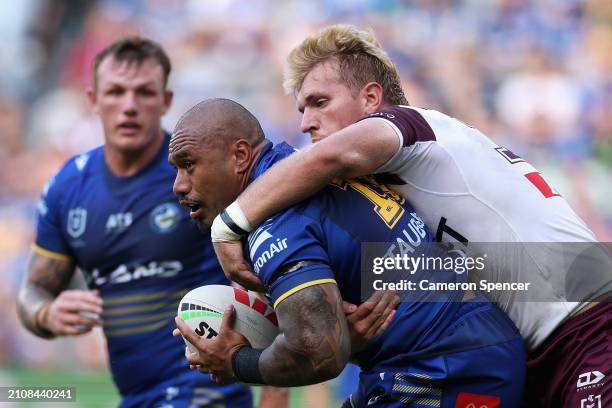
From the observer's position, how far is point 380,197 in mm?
4008

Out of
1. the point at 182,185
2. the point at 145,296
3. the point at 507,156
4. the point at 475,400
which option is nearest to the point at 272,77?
the point at 145,296

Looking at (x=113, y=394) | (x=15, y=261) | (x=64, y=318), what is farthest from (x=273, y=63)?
(x=64, y=318)

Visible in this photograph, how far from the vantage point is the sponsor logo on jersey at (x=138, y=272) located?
19.1 ft

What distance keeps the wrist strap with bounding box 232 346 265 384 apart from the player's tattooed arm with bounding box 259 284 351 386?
0.13m

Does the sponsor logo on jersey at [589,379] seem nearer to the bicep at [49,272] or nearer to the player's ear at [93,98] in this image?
the bicep at [49,272]

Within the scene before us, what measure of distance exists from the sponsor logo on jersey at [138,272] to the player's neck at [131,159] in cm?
63

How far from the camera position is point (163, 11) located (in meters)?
15.0

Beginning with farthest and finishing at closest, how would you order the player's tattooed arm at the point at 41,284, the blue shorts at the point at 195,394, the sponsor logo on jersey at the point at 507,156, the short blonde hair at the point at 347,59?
the player's tattooed arm at the point at 41,284, the blue shorts at the point at 195,394, the short blonde hair at the point at 347,59, the sponsor logo on jersey at the point at 507,156

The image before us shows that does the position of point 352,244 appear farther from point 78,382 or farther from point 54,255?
point 78,382

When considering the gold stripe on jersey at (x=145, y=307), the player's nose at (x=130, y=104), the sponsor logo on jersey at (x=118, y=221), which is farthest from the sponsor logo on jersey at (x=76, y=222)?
the player's nose at (x=130, y=104)

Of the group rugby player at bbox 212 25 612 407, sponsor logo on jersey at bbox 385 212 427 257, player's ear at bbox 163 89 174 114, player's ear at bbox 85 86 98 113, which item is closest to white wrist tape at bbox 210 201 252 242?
rugby player at bbox 212 25 612 407

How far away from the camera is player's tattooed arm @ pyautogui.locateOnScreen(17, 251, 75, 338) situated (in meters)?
6.08

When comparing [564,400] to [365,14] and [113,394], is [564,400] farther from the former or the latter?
[365,14]

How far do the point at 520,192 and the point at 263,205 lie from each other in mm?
1139
